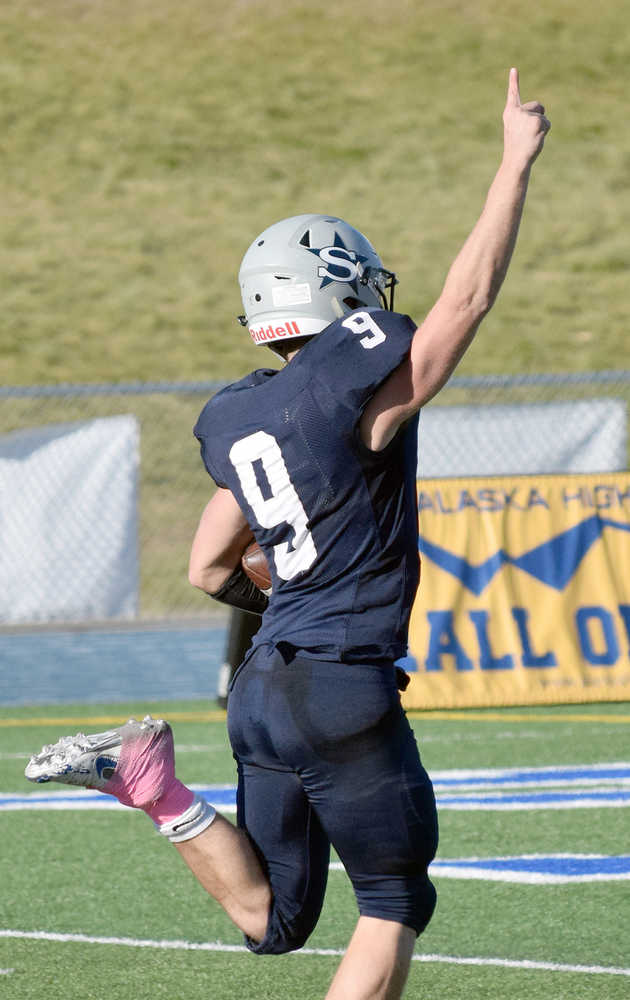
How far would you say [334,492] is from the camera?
346cm

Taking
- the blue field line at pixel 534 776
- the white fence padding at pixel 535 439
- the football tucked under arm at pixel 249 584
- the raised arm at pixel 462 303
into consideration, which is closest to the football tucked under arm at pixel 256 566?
the football tucked under arm at pixel 249 584

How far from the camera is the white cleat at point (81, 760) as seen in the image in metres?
3.69

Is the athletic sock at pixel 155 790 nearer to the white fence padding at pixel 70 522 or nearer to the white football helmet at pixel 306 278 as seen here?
the white football helmet at pixel 306 278

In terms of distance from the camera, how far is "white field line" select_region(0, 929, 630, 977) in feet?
15.5

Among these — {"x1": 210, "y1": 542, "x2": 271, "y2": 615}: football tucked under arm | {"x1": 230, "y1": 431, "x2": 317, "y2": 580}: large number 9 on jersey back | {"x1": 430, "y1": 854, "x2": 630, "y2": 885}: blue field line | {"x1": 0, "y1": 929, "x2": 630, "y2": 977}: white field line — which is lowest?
{"x1": 430, "y1": 854, "x2": 630, "y2": 885}: blue field line

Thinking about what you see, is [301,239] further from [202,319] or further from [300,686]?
[202,319]

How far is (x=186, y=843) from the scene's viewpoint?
376 cm

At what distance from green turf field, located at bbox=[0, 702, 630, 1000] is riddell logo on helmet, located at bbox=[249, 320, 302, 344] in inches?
74.7

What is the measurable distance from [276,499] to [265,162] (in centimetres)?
3026

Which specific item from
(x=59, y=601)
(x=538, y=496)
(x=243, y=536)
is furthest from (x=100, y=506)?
(x=243, y=536)

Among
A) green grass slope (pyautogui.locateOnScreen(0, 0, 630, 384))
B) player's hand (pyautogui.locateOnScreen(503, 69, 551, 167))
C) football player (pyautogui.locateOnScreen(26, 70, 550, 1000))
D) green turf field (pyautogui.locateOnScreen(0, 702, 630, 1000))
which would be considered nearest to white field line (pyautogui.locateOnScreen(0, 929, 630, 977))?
green turf field (pyautogui.locateOnScreen(0, 702, 630, 1000))

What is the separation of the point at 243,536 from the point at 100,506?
8.66 meters

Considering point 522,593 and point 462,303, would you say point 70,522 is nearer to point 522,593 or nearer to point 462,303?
point 522,593

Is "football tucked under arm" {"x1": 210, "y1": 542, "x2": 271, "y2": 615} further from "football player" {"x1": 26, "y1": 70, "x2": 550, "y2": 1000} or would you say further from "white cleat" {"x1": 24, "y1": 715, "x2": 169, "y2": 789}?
"white cleat" {"x1": 24, "y1": 715, "x2": 169, "y2": 789}
